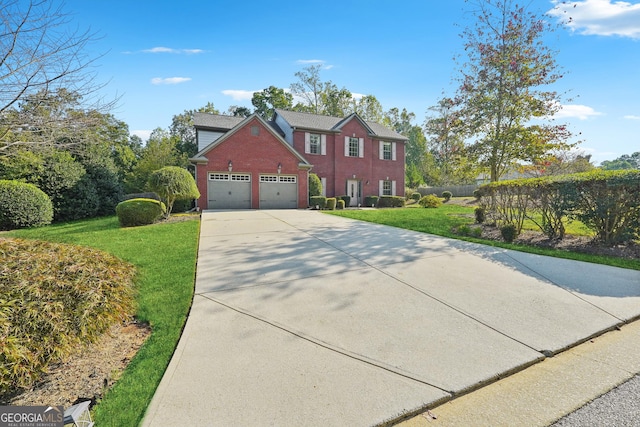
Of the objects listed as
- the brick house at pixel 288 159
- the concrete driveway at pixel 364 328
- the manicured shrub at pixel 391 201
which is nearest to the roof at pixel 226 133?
the brick house at pixel 288 159

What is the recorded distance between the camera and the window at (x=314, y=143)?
21834 millimetres

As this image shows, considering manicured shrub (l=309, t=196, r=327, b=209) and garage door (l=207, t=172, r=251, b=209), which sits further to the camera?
manicured shrub (l=309, t=196, r=327, b=209)

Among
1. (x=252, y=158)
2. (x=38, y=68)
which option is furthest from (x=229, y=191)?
(x=38, y=68)

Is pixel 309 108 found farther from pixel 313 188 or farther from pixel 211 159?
pixel 211 159

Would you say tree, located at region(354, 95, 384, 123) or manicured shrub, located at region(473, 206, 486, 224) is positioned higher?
tree, located at region(354, 95, 384, 123)

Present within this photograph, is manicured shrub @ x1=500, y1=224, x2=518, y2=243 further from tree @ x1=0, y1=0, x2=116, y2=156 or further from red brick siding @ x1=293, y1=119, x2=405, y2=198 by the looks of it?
red brick siding @ x1=293, y1=119, x2=405, y2=198

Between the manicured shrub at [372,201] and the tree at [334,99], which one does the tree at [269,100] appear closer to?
the tree at [334,99]

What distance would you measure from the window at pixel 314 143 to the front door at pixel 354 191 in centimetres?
358

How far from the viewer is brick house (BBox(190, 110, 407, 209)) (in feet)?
55.7

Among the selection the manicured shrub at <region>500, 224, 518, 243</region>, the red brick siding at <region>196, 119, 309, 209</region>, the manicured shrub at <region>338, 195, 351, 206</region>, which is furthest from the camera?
the manicured shrub at <region>338, 195, 351, 206</region>

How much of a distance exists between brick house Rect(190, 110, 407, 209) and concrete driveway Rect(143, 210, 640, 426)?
1221cm

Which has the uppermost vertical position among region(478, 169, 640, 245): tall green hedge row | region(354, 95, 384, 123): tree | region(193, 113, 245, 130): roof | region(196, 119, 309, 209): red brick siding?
region(354, 95, 384, 123): tree

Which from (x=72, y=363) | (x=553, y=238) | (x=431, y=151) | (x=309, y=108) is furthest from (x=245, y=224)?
(x=431, y=151)

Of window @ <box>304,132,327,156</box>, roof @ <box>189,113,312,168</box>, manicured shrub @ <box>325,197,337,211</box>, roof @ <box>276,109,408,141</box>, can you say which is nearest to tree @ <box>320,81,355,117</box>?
roof @ <box>276,109,408,141</box>
